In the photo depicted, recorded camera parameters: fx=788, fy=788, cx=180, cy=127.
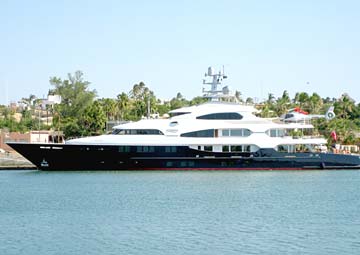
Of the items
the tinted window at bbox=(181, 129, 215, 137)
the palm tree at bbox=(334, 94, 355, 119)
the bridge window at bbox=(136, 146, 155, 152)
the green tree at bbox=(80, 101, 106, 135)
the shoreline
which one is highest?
the palm tree at bbox=(334, 94, 355, 119)

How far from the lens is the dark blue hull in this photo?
51625 mm

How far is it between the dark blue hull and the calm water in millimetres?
1873

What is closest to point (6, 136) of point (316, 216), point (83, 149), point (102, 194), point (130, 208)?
point (83, 149)

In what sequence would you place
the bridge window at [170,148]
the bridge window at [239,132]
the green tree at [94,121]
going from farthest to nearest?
the green tree at [94,121], the bridge window at [239,132], the bridge window at [170,148]

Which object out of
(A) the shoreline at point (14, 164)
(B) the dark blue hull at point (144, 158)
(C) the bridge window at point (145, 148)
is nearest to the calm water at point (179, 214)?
(B) the dark blue hull at point (144, 158)

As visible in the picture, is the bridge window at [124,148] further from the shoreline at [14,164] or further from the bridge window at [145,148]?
the shoreline at [14,164]

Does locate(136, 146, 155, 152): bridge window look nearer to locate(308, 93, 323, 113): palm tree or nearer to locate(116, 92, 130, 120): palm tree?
locate(116, 92, 130, 120): palm tree

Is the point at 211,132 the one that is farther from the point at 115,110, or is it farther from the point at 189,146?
the point at 115,110

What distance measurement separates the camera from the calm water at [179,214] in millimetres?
25875

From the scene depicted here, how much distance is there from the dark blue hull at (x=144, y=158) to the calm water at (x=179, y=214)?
1.87 meters

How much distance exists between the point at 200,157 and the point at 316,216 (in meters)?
20.6

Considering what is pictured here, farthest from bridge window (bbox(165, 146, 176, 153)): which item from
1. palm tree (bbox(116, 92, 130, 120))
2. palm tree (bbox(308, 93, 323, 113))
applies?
palm tree (bbox(308, 93, 323, 113))

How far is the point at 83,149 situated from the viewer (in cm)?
5166

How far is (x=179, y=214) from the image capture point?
32469 millimetres
